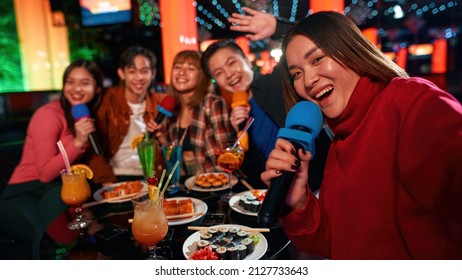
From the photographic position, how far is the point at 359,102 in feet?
3.10

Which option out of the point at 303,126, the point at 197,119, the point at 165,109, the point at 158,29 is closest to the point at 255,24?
the point at 165,109

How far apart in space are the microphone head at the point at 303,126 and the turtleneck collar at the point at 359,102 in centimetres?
12

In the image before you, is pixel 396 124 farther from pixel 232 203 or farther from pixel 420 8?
pixel 420 8

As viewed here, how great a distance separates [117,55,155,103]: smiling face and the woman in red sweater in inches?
64.8

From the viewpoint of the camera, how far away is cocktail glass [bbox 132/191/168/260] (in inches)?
39.8

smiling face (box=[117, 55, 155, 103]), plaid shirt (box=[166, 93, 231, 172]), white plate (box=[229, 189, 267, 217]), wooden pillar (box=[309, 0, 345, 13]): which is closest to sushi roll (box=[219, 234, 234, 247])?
white plate (box=[229, 189, 267, 217])

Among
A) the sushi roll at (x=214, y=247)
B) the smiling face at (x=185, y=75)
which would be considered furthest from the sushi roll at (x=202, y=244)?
the smiling face at (x=185, y=75)

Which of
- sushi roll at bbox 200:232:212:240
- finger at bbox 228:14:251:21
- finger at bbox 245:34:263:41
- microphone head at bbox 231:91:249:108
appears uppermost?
finger at bbox 228:14:251:21

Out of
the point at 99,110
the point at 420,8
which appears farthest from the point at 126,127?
the point at 420,8

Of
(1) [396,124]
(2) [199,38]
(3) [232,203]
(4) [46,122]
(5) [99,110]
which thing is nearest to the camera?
(1) [396,124]

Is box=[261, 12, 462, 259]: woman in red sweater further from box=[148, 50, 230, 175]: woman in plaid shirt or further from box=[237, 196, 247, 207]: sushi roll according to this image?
box=[148, 50, 230, 175]: woman in plaid shirt

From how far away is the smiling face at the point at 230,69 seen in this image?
6.95ft
